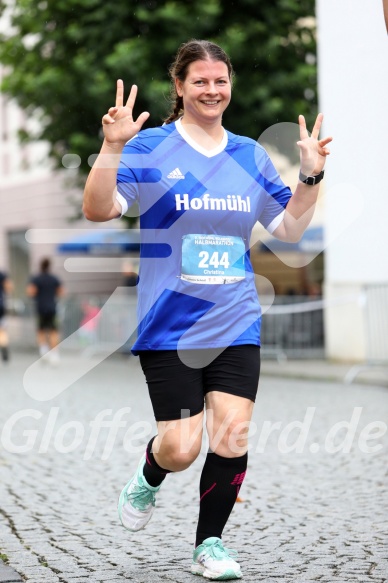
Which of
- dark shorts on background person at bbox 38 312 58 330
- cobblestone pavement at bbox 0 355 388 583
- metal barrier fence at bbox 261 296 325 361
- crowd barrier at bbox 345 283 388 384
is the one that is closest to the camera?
cobblestone pavement at bbox 0 355 388 583

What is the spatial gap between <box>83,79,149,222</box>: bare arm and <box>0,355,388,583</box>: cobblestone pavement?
133 centimetres

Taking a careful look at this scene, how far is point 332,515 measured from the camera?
18.3 ft

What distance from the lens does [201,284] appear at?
4219 mm

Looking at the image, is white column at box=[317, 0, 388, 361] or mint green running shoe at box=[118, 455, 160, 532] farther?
white column at box=[317, 0, 388, 361]

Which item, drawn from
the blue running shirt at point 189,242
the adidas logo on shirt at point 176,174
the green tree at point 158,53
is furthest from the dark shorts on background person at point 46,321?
the adidas logo on shirt at point 176,174

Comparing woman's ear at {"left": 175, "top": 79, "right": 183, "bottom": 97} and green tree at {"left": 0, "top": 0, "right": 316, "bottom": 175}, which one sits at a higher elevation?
green tree at {"left": 0, "top": 0, "right": 316, "bottom": 175}

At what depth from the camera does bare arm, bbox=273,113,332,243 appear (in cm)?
432

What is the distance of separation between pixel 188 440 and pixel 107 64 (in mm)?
14744

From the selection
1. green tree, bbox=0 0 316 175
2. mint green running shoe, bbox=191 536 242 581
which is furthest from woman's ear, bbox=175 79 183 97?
green tree, bbox=0 0 316 175

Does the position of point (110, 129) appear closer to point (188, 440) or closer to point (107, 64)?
point (188, 440)

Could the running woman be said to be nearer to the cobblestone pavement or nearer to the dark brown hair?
the dark brown hair

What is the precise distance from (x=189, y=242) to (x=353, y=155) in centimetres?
1336

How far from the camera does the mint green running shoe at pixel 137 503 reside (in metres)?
4.47

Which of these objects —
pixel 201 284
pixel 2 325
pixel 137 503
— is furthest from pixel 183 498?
pixel 2 325
